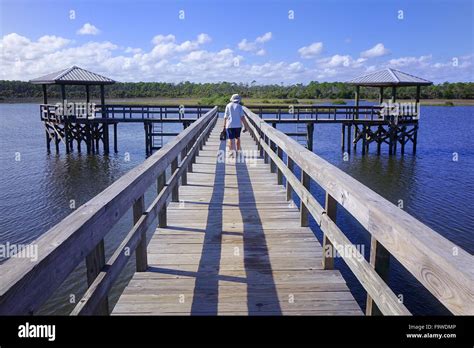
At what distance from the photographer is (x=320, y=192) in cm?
1564

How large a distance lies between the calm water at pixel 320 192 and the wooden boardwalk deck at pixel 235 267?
8.10ft

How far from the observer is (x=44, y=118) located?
1105 inches

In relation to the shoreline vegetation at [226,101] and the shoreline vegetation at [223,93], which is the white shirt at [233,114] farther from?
the shoreline vegetation at [223,93]

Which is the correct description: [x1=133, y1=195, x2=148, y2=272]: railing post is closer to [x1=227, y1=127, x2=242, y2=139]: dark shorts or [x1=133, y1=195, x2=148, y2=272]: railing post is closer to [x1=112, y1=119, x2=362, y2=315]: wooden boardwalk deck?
[x1=112, y1=119, x2=362, y2=315]: wooden boardwalk deck

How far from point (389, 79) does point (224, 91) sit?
9267cm

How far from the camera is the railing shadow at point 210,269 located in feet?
10.2

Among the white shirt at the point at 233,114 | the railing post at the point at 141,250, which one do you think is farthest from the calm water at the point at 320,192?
the white shirt at the point at 233,114

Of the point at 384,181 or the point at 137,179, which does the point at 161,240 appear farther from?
the point at 384,181

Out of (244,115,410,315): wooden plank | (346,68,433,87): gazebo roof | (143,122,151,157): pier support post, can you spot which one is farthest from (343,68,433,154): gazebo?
(244,115,410,315): wooden plank

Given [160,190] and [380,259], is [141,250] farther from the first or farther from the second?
[380,259]

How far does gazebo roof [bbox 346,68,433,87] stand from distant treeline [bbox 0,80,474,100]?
225ft

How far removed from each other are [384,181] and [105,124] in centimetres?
1702

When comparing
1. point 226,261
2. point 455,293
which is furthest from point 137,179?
point 455,293

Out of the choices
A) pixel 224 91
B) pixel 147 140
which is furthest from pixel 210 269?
pixel 224 91
